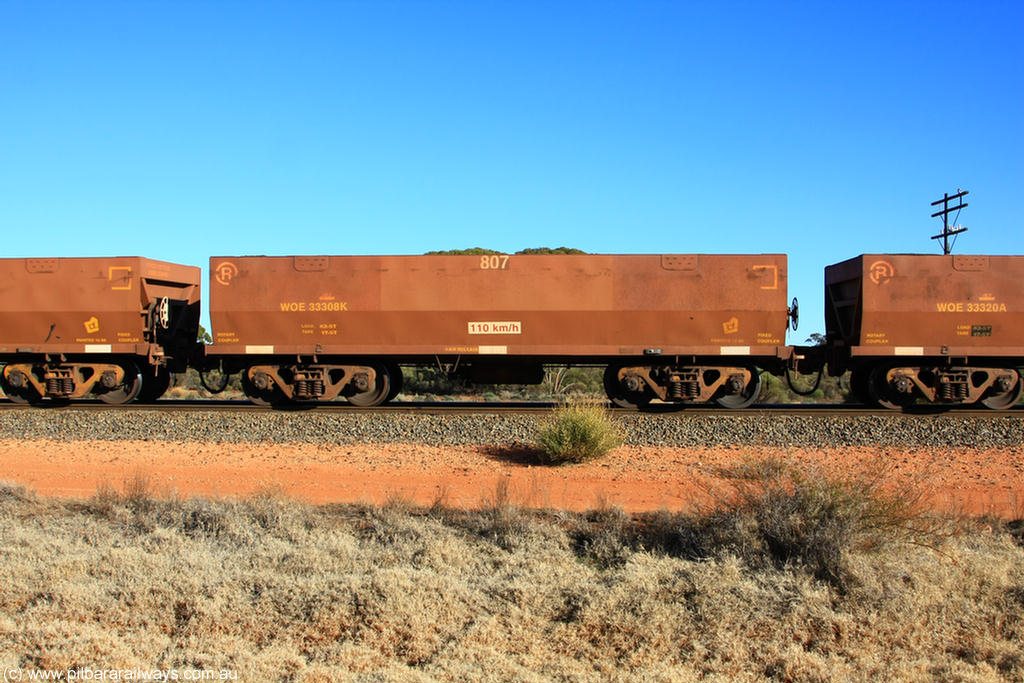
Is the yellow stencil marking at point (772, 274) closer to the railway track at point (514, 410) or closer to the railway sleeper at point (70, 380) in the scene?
the railway track at point (514, 410)

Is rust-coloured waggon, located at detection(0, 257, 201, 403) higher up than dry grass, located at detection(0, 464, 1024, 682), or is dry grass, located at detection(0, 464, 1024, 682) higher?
rust-coloured waggon, located at detection(0, 257, 201, 403)

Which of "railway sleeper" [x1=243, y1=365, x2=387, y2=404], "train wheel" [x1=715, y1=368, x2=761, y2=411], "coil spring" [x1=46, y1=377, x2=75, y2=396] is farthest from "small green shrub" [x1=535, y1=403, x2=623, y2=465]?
"coil spring" [x1=46, y1=377, x2=75, y2=396]

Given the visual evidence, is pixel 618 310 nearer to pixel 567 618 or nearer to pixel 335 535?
pixel 335 535

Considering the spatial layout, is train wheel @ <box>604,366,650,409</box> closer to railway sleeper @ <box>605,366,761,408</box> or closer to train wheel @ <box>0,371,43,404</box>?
railway sleeper @ <box>605,366,761,408</box>

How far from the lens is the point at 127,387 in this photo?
54.2ft

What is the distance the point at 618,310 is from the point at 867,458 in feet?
18.9

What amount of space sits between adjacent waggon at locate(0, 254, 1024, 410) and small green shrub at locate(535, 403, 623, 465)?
4.26 meters

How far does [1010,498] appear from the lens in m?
8.62

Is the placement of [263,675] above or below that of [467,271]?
below

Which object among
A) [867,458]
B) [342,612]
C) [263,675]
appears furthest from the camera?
[867,458]

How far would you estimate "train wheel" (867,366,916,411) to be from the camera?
599 inches

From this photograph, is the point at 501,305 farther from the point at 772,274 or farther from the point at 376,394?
the point at 772,274

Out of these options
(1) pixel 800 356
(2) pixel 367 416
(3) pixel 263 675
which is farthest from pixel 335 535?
(1) pixel 800 356

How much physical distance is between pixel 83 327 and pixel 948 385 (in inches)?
710
